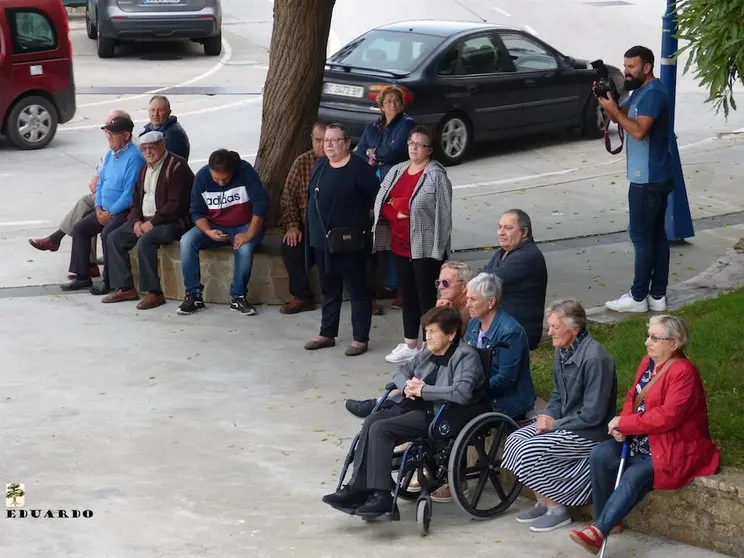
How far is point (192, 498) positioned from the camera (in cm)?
777

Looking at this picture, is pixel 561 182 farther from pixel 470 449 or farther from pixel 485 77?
pixel 470 449

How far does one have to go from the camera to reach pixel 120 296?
38.6ft

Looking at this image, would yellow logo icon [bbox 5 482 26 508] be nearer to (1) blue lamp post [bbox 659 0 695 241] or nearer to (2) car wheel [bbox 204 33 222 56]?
(1) blue lamp post [bbox 659 0 695 241]

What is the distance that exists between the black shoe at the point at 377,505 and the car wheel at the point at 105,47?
19.6 m

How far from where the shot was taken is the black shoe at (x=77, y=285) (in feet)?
39.7

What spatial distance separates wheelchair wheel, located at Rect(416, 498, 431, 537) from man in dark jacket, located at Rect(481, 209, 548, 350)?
1882 millimetres

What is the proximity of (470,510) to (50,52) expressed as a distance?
12407mm

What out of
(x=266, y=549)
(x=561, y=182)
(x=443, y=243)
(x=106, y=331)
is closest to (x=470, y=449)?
(x=266, y=549)

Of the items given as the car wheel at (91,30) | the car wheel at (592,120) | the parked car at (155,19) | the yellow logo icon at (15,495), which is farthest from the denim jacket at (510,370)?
the car wheel at (91,30)

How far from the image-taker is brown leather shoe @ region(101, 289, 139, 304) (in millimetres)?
11742

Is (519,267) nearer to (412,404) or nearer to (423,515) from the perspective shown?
(412,404)

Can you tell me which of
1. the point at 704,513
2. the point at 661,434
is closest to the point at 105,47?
the point at 661,434

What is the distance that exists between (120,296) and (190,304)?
0.72 m

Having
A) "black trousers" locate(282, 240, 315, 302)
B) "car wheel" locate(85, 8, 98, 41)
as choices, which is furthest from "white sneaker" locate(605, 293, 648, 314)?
"car wheel" locate(85, 8, 98, 41)
